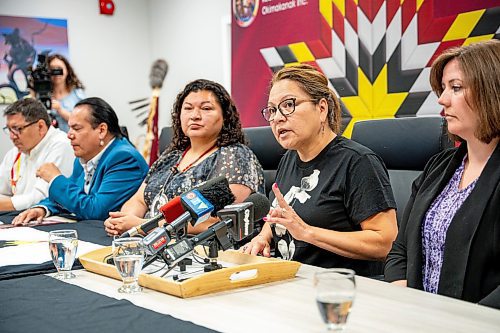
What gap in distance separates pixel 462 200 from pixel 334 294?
2.46ft

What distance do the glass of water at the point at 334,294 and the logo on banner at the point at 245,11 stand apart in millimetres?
3815

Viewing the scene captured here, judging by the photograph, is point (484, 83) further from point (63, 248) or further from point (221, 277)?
point (63, 248)

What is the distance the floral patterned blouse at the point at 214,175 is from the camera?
238cm

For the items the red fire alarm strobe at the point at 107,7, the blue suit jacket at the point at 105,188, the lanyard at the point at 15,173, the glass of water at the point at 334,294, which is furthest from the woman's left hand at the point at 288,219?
the red fire alarm strobe at the point at 107,7

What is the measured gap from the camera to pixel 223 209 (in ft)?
4.60

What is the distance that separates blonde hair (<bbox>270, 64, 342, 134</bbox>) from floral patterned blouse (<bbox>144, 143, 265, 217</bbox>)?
0.45 metres

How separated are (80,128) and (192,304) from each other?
73.4 inches

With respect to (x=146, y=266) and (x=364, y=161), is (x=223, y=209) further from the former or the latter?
(x=364, y=161)

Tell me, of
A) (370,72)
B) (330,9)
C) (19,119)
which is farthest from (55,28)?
(370,72)

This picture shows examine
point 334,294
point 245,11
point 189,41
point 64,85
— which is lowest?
point 334,294

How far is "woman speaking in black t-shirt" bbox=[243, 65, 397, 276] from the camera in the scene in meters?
1.77

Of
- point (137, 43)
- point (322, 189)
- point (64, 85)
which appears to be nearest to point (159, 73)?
point (137, 43)

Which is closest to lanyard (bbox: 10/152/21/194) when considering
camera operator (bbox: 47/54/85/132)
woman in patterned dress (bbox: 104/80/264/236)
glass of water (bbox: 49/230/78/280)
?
woman in patterned dress (bbox: 104/80/264/236)

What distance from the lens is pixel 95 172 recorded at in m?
2.94
